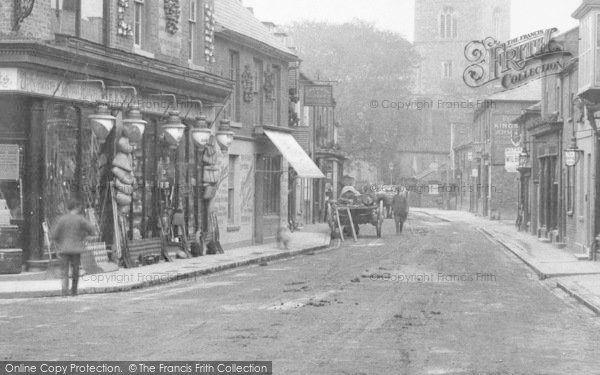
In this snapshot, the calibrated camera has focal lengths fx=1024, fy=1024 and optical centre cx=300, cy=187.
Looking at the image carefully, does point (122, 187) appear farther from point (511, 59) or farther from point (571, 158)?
point (571, 158)

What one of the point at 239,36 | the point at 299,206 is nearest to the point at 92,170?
the point at 239,36

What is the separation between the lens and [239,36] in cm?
3070

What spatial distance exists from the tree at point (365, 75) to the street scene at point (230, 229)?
30.5 meters

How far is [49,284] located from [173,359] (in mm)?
8209

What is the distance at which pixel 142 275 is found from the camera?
19.4 metres

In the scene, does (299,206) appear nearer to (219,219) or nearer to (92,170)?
(219,219)

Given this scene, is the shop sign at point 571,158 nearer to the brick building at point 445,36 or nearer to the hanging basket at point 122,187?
the hanging basket at point 122,187

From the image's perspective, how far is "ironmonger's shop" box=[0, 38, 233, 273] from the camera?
19.3 m

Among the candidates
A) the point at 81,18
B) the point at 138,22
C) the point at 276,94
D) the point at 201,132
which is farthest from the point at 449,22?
the point at 81,18

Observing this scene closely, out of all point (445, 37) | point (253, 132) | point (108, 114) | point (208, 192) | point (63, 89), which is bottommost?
point (208, 192)

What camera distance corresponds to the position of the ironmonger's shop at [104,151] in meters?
19.3

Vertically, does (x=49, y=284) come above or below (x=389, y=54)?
below

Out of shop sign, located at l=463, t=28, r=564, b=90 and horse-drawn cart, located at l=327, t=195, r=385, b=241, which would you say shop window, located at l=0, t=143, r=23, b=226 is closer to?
shop sign, located at l=463, t=28, r=564, b=90

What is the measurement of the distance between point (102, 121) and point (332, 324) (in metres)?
9.19
